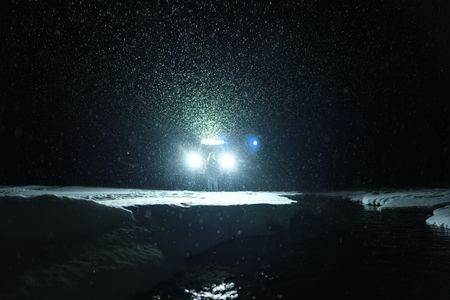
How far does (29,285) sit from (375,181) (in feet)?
199

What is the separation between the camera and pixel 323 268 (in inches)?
344

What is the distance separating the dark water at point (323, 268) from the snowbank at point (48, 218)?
190cm

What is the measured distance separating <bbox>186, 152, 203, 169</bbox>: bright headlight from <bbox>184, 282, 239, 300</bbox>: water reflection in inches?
719

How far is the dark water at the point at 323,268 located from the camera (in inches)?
277

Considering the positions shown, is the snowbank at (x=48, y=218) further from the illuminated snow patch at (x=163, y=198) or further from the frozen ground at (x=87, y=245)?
the illuminated snow patch at (x=163, y=198)

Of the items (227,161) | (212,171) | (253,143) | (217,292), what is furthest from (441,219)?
(253,143)

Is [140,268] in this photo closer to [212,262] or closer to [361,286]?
[212,262]

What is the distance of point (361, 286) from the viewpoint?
7.39m

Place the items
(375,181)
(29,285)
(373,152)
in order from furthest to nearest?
(373,152) → (375,181) → (29,285)

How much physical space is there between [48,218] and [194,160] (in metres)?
18.9

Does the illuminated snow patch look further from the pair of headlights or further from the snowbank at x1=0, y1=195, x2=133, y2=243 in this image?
the pair of headlights

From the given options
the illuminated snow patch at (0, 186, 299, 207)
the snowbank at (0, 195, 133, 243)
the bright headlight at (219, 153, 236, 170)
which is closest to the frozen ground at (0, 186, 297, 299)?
the snowbank at (0, 195, 133, 243)

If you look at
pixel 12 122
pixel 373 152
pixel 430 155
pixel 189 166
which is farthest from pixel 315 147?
pixel 12 122

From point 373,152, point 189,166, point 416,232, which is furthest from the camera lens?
point 373,152
